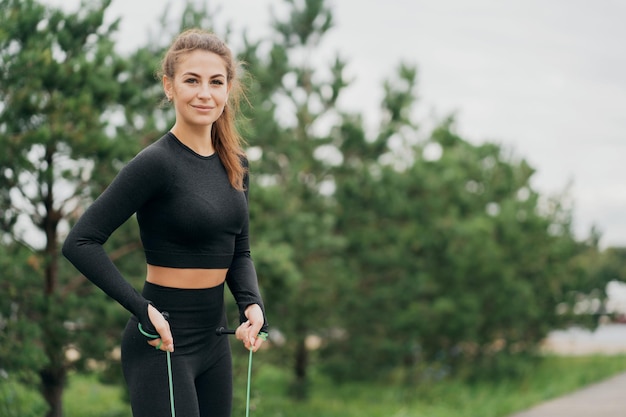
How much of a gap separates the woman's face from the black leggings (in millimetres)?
466

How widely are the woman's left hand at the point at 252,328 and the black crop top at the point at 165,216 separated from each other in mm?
152

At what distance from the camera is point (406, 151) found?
13.1 m

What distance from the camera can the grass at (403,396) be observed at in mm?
9891

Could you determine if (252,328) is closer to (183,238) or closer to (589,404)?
(183,238)

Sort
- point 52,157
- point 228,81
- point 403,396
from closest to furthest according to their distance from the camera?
1. point 228,81
2. point 52,157
3. point 403,396

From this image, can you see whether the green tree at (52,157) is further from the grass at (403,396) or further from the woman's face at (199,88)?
the woman's face at (199,88)

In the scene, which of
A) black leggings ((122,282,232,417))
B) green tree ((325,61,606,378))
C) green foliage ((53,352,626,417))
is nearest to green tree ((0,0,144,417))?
green foliage ((53,352,626,417))

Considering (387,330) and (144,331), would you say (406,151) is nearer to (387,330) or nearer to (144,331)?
(387,330)

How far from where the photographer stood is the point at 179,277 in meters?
2.35

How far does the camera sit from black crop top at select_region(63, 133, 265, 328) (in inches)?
87.7

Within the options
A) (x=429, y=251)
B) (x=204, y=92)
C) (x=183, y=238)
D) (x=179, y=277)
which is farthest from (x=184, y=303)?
(x=429, y=251)

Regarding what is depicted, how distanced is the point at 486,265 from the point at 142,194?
446 inches

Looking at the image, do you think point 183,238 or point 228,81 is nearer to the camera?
point 183,238

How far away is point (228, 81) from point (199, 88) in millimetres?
142
